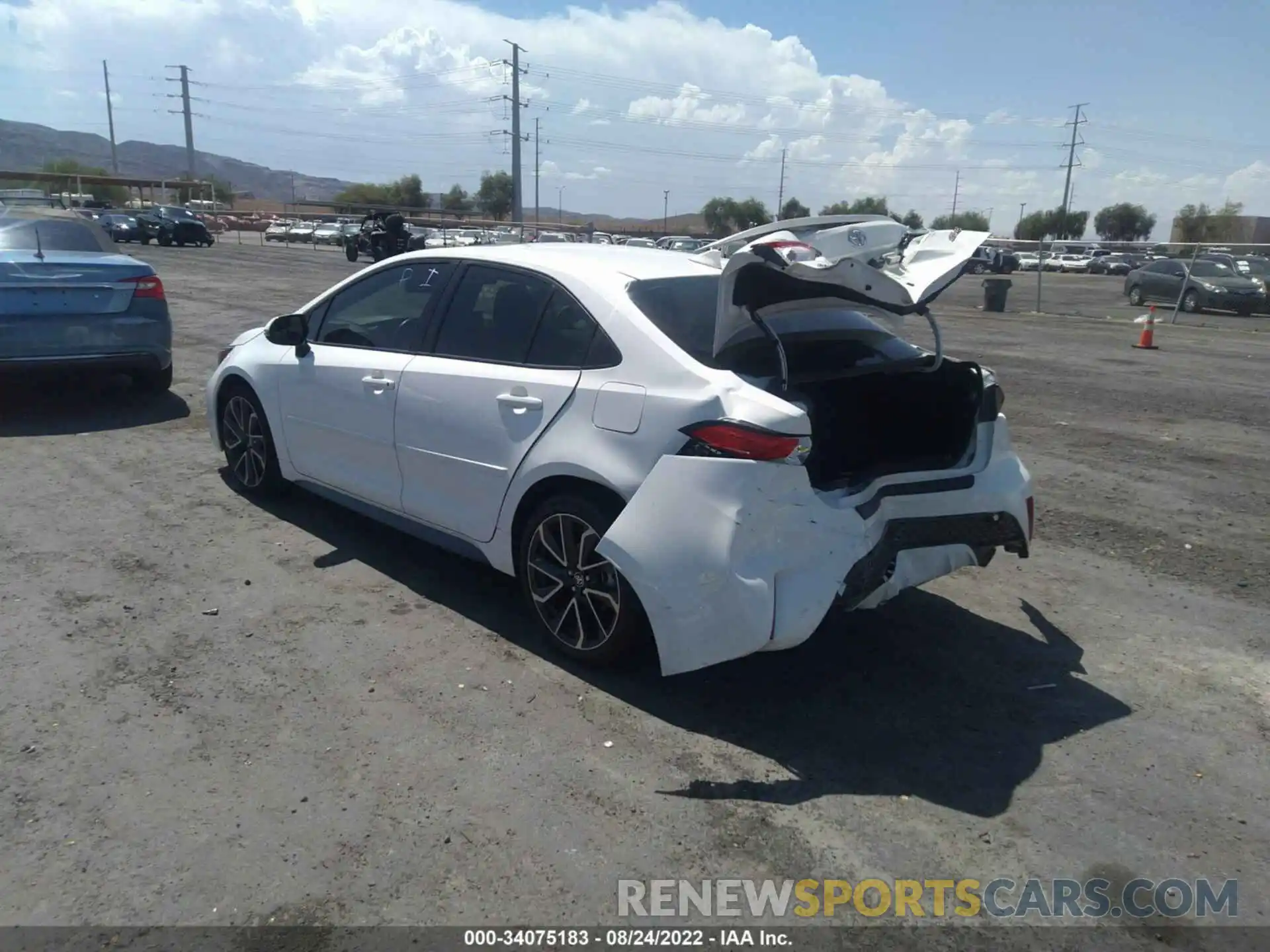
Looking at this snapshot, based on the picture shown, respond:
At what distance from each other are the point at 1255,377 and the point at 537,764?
12.7 meters

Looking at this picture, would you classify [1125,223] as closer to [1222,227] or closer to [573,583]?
[1222,227]

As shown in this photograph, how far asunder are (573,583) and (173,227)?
4591 cm

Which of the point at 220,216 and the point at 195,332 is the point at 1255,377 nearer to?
the point at 195,332

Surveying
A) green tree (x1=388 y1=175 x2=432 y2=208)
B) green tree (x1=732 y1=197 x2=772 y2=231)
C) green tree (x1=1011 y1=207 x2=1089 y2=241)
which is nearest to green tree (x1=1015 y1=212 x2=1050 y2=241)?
green tree (x1=1011 y1=207 x2=1089 y2=241)

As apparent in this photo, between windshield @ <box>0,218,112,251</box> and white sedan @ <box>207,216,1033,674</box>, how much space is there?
4.52 meters

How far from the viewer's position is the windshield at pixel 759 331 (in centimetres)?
385

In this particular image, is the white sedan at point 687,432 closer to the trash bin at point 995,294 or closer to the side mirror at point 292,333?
the side mirror at point 292,333

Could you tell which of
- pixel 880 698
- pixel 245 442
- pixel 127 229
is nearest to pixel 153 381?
pixel 245 442

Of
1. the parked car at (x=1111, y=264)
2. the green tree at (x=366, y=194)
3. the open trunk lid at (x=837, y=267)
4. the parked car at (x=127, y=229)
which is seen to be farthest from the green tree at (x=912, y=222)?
the green tree at (x=366, y=194)

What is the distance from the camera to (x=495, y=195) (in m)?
109

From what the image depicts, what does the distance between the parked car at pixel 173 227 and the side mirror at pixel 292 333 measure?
1706 inches

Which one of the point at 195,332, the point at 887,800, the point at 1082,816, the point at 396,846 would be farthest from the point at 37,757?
the point at 195,332

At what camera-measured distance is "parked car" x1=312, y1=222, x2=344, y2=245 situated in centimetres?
5500

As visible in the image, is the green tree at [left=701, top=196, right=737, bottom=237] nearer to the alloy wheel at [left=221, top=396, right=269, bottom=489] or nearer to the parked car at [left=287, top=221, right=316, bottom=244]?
the parked car at [left=287, top=221, right=316, bottom=244]
